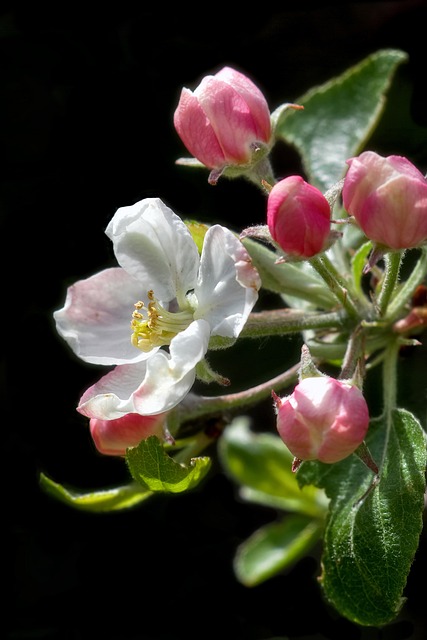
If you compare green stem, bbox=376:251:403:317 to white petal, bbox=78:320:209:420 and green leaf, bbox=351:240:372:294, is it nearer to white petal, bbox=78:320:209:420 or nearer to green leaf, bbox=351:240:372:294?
green leaf, bbox=351:240:372:294

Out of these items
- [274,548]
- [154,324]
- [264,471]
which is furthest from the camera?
[264,471]

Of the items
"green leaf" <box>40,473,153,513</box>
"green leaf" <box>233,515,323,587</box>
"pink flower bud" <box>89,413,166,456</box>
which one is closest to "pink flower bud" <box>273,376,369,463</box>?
"pink flower bud" <box>89,413,166,456</box>

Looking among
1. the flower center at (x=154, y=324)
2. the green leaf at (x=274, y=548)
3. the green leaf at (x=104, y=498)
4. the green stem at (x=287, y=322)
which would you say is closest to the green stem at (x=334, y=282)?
the green stem at (x=287, y=322)

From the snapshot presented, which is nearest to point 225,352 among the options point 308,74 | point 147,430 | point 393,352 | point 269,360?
point 269,360

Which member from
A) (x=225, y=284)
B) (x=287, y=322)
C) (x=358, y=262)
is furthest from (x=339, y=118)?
(x=225, y=284)

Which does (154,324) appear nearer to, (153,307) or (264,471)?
(153,307)

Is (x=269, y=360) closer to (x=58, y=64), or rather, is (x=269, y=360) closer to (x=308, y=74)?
(x=308, y=74)
